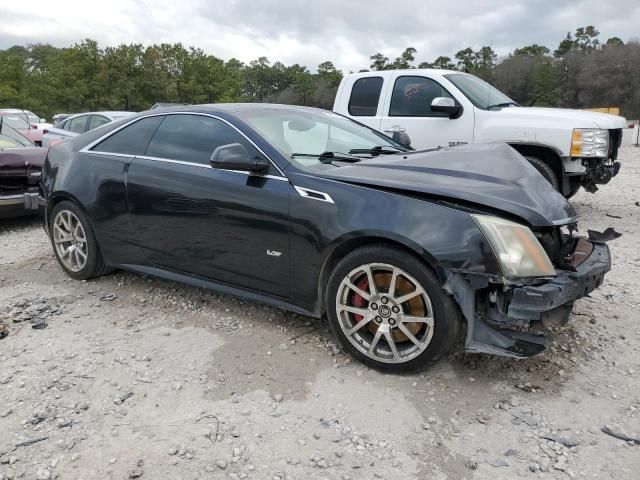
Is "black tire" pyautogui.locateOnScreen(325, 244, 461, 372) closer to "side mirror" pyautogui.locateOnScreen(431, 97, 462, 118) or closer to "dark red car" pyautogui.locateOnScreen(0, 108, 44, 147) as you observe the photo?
"side mirror" pyautogui.locateOnScreen(431, 97, 462, 118)

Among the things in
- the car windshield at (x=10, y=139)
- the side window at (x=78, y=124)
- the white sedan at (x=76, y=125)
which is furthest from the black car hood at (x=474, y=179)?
the side window at (x=78, y=124)

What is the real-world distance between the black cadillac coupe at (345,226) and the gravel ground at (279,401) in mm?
293

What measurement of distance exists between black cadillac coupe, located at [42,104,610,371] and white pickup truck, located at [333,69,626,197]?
115 inches

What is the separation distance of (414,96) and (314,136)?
12.4ft

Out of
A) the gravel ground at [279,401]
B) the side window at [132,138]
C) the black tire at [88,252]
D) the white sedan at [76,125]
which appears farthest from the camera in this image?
the white sedan at [76,125]

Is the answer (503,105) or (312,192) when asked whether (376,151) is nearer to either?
(312,192)

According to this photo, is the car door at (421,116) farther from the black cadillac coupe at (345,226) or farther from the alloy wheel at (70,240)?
the alloy wheel at (70,240)

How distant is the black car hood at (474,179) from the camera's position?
2854mm

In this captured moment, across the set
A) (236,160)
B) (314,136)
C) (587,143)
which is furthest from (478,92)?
(236,160)

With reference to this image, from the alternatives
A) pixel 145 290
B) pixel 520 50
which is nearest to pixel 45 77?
pixel 145 290

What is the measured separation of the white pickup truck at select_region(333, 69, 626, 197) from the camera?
6234 millimetres

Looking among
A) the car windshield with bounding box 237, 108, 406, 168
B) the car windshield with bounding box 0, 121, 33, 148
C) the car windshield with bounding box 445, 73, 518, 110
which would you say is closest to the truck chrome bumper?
the car windshield with bounding box 0, 121, 33, 148

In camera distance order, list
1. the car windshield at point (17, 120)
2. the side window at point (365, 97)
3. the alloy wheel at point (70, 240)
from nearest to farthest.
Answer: the alloy wheel at point (70, 240) → the side window at point (365, 97) → the car windshield at point (17, 120)

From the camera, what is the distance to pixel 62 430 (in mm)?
2570
